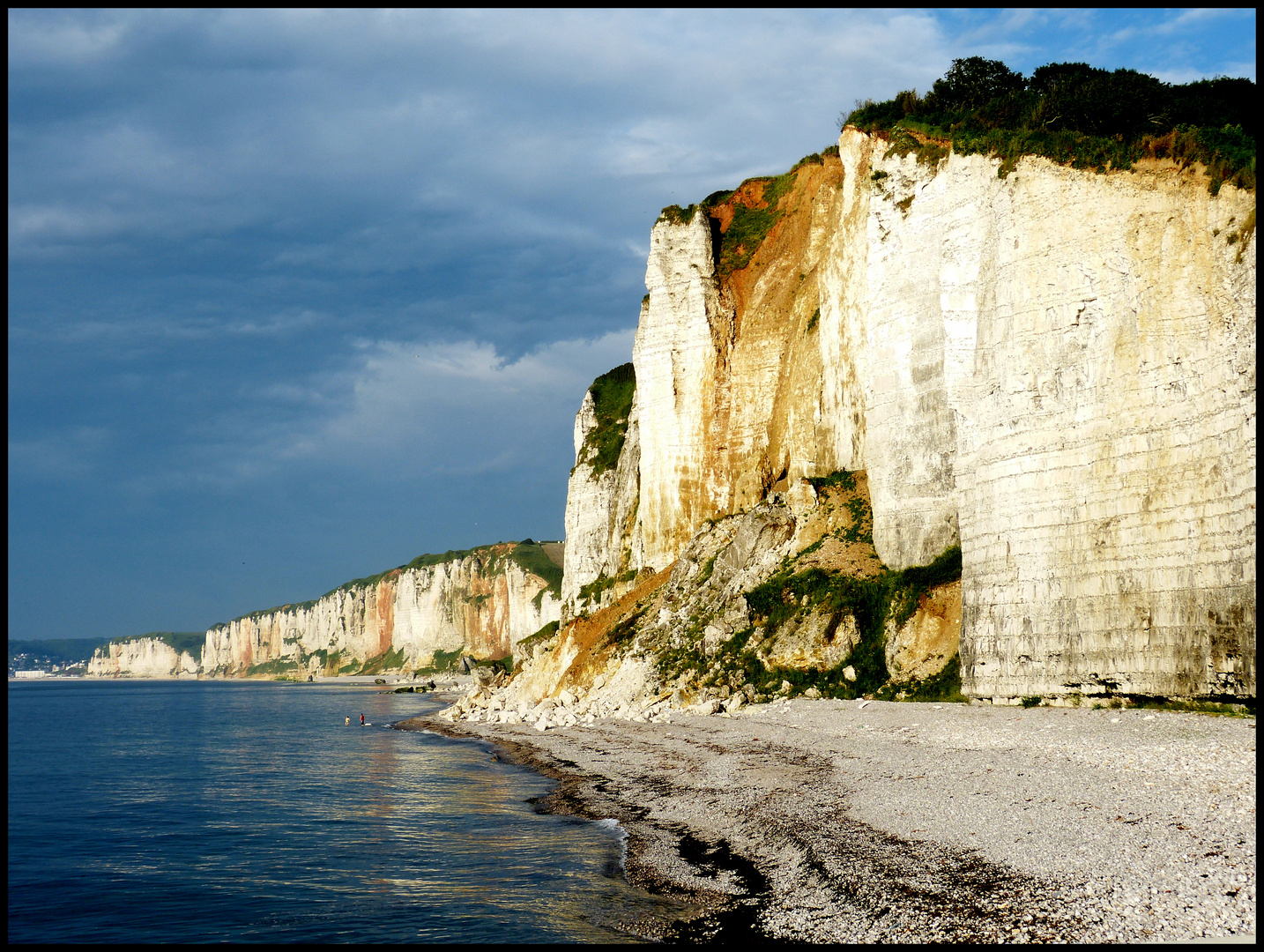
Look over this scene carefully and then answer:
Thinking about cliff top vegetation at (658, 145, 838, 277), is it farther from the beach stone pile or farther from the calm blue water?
the calm blue water

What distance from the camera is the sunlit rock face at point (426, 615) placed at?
130500mm

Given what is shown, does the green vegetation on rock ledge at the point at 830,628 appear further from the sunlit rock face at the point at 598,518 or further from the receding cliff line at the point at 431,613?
the receding cliff line at the point at 431,613

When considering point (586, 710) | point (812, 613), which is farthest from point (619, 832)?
point (586, 710)

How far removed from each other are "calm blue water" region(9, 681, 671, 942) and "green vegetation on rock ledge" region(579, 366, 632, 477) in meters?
37.4

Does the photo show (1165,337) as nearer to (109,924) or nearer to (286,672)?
(109,924)

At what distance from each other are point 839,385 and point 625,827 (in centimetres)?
2632

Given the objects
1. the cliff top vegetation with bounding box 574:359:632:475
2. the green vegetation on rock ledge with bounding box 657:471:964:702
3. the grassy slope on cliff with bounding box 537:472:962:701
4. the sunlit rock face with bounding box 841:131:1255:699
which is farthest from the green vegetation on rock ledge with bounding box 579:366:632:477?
the sunlit rock face with bounding box 841:131:1255:699

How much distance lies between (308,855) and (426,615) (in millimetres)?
140520

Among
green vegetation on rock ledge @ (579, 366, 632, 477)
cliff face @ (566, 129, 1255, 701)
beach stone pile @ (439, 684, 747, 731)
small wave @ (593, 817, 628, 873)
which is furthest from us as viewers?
green vegetation on rock ledge @ (579, 366, 632, 477)

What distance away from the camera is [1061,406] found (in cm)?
2314

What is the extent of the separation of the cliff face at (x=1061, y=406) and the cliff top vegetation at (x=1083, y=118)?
48 cm

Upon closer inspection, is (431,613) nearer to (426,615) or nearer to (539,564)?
(426,615)

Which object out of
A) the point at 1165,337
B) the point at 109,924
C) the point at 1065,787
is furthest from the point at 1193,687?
the point at 109,924

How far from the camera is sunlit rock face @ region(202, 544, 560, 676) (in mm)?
130500
